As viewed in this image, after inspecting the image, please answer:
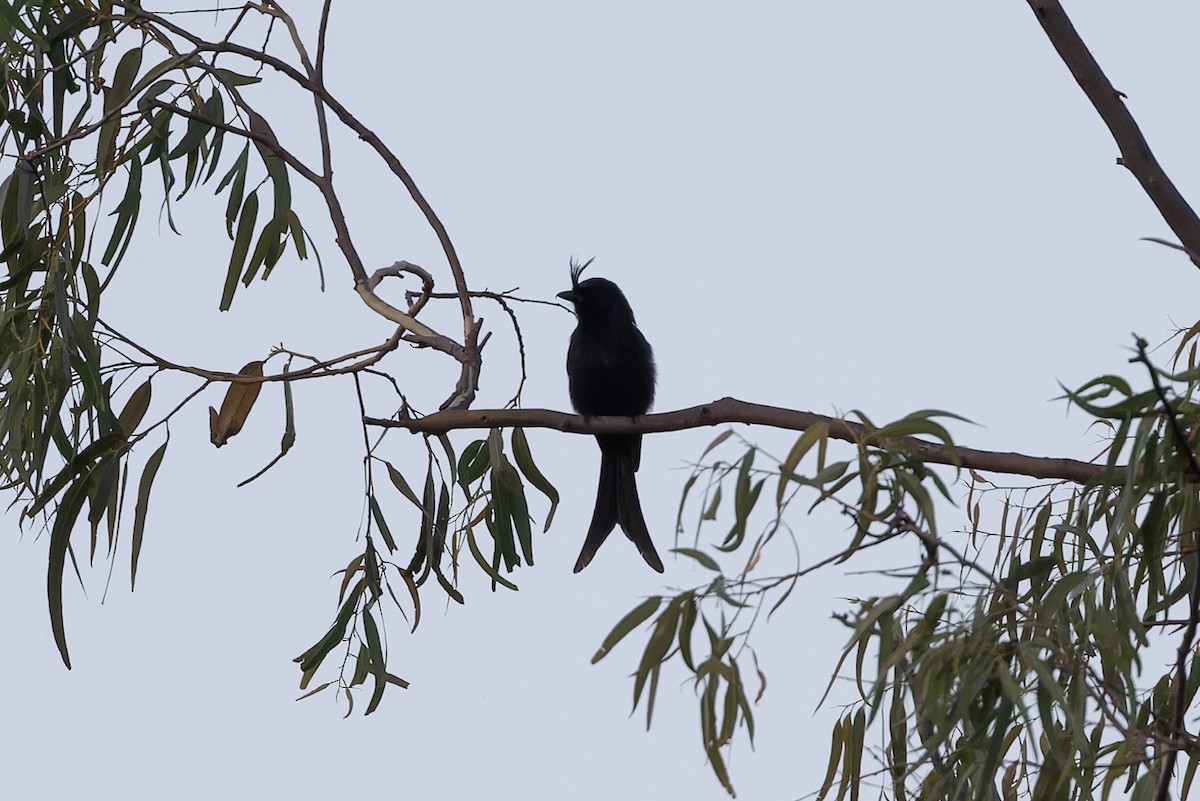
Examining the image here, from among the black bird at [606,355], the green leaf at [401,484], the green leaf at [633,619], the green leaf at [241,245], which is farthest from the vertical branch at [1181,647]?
the black bird at [606,355]

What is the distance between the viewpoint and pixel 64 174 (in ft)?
8.14

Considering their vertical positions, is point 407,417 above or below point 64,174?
below

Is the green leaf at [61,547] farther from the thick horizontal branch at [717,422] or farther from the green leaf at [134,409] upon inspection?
the thick horizontal branch at [717,422]

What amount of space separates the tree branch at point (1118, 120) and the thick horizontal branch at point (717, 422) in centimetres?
36

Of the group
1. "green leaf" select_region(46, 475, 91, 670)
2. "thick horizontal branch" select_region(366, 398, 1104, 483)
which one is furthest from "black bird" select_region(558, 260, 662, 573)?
"green leaf" select_region(46, 475, 91, 670)

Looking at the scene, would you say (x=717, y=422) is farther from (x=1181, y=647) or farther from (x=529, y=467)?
(x=1181, y=647)

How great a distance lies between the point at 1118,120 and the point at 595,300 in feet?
6.54

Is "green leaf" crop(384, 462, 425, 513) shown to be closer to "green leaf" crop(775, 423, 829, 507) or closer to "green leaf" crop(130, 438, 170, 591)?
"green leaf" crop(130, 438, 170, 591)

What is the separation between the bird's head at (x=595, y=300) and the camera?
12.7 feet

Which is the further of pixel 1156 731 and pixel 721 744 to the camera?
pixel 1156 731

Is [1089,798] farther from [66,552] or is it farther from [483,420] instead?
[66,552]

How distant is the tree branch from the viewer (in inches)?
78.2

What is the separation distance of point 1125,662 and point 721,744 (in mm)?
463

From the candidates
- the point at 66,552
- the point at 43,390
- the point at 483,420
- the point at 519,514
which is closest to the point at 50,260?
the point at 43,390
